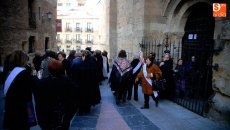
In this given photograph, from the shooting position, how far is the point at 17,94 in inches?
170

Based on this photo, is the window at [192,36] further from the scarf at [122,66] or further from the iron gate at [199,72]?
the scarf at [122,66]

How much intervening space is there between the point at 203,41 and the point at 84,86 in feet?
14.2

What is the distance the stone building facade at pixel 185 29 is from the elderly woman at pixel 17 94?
431 centimetres

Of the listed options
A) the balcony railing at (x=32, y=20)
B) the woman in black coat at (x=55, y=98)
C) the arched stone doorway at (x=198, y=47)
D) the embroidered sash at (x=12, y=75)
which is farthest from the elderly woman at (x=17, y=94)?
the balcony railing at (x=32, y=20)

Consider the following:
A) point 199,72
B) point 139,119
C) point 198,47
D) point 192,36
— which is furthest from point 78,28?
point 139,119

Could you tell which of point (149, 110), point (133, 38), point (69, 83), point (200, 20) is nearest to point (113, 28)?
point (133, 38)

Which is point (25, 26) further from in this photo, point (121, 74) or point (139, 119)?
point (139, 119)

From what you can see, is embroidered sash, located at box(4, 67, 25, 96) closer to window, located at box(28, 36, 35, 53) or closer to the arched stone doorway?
the arched stone doorway

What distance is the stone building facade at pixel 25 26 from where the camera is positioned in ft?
42.9

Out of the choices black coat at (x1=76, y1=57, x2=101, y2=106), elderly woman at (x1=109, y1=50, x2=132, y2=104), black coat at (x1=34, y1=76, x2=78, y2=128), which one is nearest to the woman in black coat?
black coat at (x1=34, y1=76, x2=78, y2=128)

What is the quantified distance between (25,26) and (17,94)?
11698mm

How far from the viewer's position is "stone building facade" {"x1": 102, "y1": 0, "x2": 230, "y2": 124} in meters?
6.37

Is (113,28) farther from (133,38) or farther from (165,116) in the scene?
(165,116)

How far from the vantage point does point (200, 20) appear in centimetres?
966
